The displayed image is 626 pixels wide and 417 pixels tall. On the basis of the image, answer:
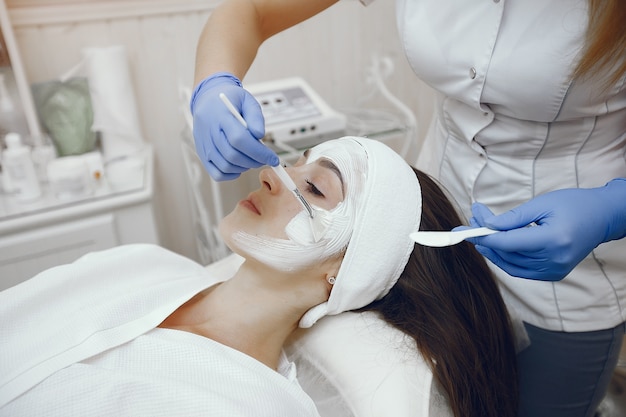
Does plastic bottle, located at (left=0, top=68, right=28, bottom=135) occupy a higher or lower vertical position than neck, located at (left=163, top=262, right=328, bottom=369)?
higher

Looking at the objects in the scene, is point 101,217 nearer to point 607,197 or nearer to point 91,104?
point 91,104

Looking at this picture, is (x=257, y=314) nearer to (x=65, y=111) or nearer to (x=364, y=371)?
(x=364, y=371)

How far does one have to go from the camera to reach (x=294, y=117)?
66.7 inches

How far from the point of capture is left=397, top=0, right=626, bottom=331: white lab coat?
0.85 metres

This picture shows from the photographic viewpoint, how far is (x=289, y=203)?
0.96 m

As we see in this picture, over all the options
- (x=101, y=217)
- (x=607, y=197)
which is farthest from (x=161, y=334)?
(x=607, y=197)

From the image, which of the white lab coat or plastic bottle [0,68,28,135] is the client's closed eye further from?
plastic bottle [0,68,28,135]

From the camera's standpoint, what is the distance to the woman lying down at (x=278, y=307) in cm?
85

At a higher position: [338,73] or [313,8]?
[313,8]

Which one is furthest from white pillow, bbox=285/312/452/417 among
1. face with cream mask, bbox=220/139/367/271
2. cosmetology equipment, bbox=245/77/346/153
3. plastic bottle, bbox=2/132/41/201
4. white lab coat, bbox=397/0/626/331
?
plastic bottle, bbox=2/132/41/201

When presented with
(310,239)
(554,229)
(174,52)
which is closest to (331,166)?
(310,239)

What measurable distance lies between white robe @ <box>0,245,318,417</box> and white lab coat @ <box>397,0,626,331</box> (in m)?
0.56

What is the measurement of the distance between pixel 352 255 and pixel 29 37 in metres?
1.41

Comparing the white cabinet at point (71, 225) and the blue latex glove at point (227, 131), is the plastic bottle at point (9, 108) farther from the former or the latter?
the blue latex glove at point (227, 131)
